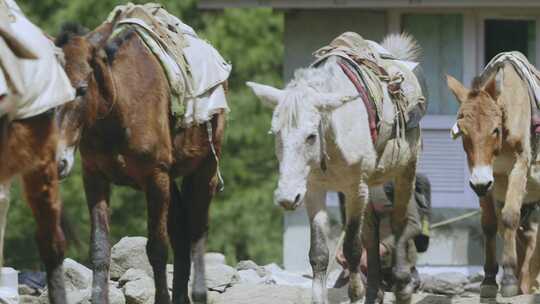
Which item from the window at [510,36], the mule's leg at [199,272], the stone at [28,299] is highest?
the window at [510,36]

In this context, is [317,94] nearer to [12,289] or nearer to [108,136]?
[108,136]

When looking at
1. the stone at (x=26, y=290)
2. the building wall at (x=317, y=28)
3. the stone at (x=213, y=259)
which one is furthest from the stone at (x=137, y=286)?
the building wall at (x=317, y=28)

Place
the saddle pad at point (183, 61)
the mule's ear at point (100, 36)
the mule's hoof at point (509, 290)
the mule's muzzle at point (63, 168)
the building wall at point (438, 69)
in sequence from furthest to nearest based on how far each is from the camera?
the building wall at point (438, 69), the mule's hoof at point (509, 290), the saddle pad at point (183, 61), the mule's ear at point (100, 36), the mule's muzzle at point (63, 168)

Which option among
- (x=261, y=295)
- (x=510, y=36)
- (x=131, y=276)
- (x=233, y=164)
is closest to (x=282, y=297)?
(x=261, y=295)

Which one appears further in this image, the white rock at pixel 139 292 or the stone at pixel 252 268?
the stone at pixel 252 268

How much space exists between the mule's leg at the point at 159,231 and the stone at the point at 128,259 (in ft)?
7.15

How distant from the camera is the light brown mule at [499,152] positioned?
1101cm

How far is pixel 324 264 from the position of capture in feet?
34.1

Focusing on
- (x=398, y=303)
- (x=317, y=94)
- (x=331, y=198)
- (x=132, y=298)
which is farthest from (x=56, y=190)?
(x=331, y=198)

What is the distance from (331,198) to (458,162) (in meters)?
1.45

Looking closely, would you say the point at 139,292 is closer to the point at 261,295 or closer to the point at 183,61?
the point at 261,295

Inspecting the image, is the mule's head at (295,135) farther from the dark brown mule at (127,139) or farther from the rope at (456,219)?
the rope at (456,219)

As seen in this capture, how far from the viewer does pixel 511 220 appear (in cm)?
1134

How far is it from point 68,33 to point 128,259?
3.68 m
